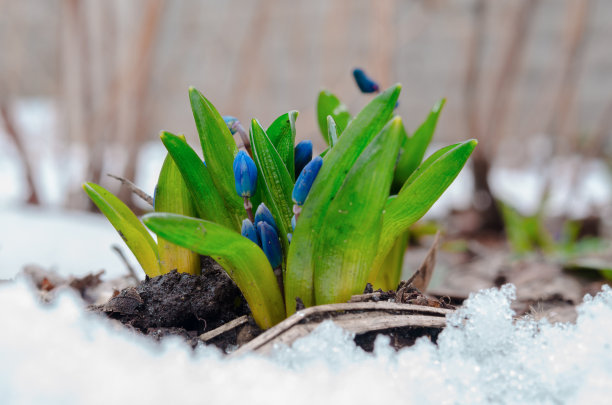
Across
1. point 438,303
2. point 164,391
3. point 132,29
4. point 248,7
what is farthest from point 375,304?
point 248,7

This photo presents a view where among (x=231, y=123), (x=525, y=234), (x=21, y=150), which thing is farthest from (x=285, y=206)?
(x=21, y=150)

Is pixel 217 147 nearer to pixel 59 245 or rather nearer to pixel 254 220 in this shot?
pixel 254 220

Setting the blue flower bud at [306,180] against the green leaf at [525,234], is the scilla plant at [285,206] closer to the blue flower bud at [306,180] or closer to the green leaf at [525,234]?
the blue flower bud at [306,180]

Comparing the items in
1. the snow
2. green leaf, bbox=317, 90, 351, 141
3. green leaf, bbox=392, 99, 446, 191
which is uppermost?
green leaf, bbox=317, 90, 351, 141

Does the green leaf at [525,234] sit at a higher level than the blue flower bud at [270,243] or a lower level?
higher

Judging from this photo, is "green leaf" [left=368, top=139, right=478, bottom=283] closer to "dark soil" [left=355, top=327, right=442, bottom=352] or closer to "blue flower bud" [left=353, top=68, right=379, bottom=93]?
"dark soil" [left=355, top=327, right=442, bottom=352]

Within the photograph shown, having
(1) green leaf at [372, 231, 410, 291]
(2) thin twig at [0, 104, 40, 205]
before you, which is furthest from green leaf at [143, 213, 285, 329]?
(2) thin twig at [0, 104, 40, 205]

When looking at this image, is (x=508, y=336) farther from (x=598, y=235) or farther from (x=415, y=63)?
(x=415, y=63)

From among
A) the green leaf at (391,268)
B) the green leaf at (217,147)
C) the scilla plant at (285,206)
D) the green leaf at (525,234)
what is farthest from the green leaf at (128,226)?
the green leaf at (525,234)
